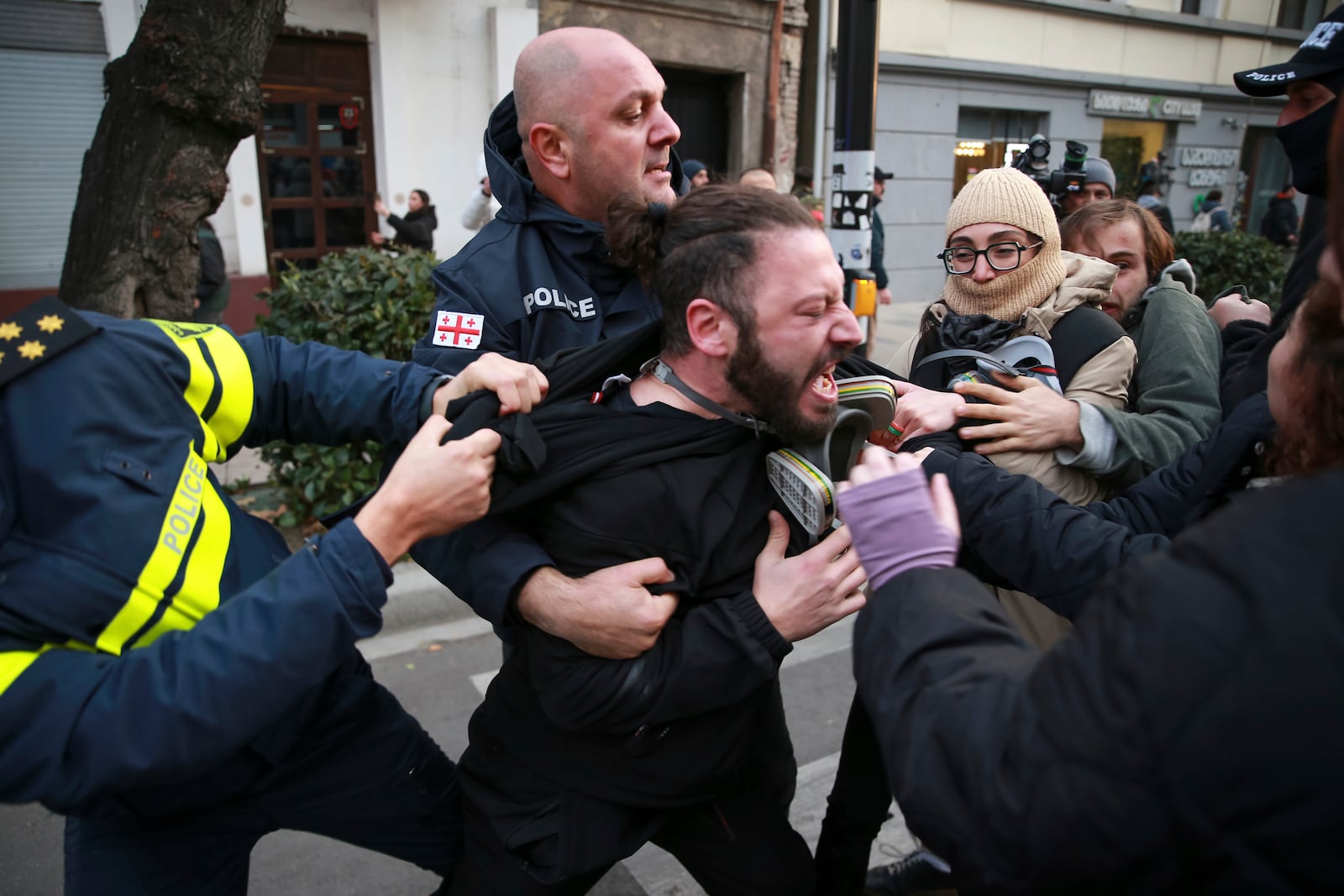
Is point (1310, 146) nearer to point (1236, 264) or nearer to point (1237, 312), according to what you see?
point (1237, 312)

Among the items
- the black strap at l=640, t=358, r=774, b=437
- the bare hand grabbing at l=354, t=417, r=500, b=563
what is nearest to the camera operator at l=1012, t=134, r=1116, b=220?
the black strap at l=640, t=358, r=774, b=437

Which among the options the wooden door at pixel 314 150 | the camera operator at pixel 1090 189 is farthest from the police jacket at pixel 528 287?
the wooden door at pixel 314 150

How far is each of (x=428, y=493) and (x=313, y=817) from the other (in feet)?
2.87

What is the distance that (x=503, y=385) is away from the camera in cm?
170

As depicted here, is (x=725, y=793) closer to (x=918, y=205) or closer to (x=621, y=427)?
(x=621, y=427)

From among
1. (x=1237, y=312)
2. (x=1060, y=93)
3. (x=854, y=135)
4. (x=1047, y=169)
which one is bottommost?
(x=1237, y=312)

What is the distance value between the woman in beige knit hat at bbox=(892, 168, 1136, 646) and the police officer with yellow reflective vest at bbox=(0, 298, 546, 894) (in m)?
1.24

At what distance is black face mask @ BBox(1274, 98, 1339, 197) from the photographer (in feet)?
7.38

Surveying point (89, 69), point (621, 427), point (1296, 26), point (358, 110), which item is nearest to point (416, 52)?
point (358, 110)

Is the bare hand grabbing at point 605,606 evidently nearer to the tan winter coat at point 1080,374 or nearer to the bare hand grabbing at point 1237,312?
the tan winter coat at point 1080,374

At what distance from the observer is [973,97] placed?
44.9 ft

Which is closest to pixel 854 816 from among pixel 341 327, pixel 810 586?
pixel 810 586

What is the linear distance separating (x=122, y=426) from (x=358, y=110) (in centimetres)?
893

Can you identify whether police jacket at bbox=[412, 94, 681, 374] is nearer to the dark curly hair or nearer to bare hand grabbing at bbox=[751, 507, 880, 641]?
the dark curly hair
